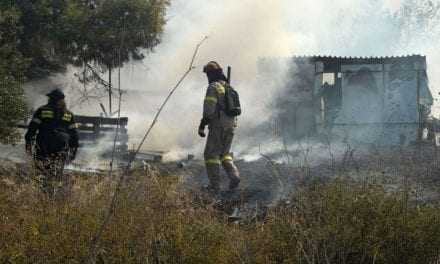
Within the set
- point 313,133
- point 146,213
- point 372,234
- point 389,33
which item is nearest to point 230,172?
point 146,213

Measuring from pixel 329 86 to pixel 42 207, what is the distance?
14958 millimetres

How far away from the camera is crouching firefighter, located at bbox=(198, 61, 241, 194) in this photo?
7.19 meters

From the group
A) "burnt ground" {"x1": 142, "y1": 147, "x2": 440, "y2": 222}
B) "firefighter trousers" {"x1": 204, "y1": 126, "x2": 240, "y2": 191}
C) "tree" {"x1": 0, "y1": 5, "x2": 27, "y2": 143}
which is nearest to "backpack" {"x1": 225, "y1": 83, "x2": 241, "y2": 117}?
"firefighter trousers" {"x1": 204, "y1": 126, "x2": 240, "y2": 191}

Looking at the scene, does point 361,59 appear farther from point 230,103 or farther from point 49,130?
point 49,130

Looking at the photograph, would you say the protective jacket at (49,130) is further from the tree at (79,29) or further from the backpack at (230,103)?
the tree at (79,29)

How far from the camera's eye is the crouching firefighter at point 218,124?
7.19 metres

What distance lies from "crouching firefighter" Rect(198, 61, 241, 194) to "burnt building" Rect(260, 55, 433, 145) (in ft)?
32.5

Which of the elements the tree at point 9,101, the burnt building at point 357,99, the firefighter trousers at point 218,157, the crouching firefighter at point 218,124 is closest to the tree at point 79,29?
the burnt building at point 357,99

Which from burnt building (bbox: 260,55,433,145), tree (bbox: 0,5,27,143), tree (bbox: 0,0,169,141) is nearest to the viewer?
tree (bbox: 0,5,27,143)

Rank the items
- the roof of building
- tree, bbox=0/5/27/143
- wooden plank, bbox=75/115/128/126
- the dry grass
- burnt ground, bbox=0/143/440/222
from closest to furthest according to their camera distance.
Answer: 1. the dry grass
2. burnt ground, bbox=0/143/440/222
3. tree, bbox=0/5/27/143
4. wooden plank, bbox=75/115/128/126
5. the roof of building

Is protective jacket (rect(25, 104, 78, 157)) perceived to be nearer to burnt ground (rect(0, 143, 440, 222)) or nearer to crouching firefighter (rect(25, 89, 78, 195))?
crouching firefighter (rect(25, 89, 78, 195))

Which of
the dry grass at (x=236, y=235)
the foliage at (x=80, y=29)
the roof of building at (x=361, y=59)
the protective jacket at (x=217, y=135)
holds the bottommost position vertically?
the dry grass at (x=236, y=235)

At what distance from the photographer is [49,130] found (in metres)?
6.42

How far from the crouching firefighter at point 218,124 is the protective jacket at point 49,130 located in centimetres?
185
